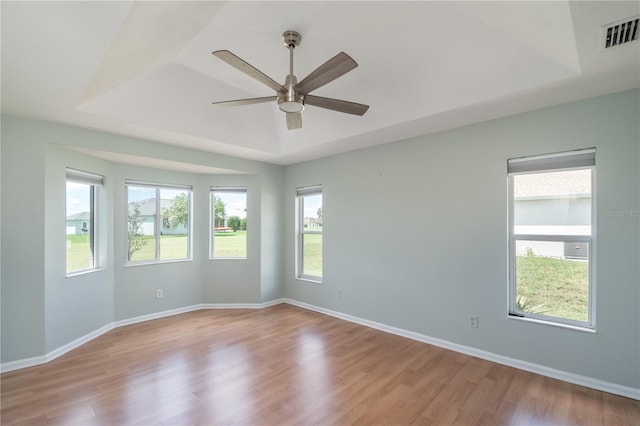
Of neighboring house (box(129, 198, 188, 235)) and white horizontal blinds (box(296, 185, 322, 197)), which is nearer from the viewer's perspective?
neighboring house (box(129, 198, 188, 235))

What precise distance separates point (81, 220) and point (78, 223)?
0.21ft

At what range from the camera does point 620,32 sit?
1.71m

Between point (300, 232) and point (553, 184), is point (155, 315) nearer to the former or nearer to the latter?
point (300, 232)

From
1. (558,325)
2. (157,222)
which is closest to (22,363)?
(157,222)

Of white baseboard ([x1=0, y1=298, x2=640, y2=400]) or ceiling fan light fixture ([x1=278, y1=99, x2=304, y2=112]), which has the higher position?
ceiling fan light fixture ([x1=278, y1=99, x2=304, y2=112])

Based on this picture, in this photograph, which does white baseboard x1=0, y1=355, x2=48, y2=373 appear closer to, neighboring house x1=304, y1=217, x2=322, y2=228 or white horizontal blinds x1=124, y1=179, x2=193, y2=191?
white horizontal blinds x1=124, y1=179, x2=193, y2=191

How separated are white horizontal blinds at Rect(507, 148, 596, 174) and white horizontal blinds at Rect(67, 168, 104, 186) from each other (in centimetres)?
487

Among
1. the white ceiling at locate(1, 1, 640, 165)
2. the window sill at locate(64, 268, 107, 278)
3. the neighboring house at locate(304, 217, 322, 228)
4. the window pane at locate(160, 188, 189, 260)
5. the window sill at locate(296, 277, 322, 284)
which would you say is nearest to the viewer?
the white ceiling at locate(1, 1, 640, 165)

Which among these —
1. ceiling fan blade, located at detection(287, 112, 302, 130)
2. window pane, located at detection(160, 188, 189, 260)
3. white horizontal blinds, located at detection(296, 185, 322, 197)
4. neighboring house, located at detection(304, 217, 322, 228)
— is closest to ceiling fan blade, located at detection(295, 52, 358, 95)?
ceiling fan blade, located at detection(287, 112, 302, 130)

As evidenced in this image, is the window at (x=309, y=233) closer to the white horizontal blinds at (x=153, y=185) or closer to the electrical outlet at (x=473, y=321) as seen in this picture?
the white horizontal blinds at (x=153, y=185)

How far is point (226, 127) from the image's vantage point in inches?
146

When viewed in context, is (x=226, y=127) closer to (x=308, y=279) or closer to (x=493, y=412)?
(x=308, y=279)

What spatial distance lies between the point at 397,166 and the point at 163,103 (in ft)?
9.34

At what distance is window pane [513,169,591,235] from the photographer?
8.79ft
